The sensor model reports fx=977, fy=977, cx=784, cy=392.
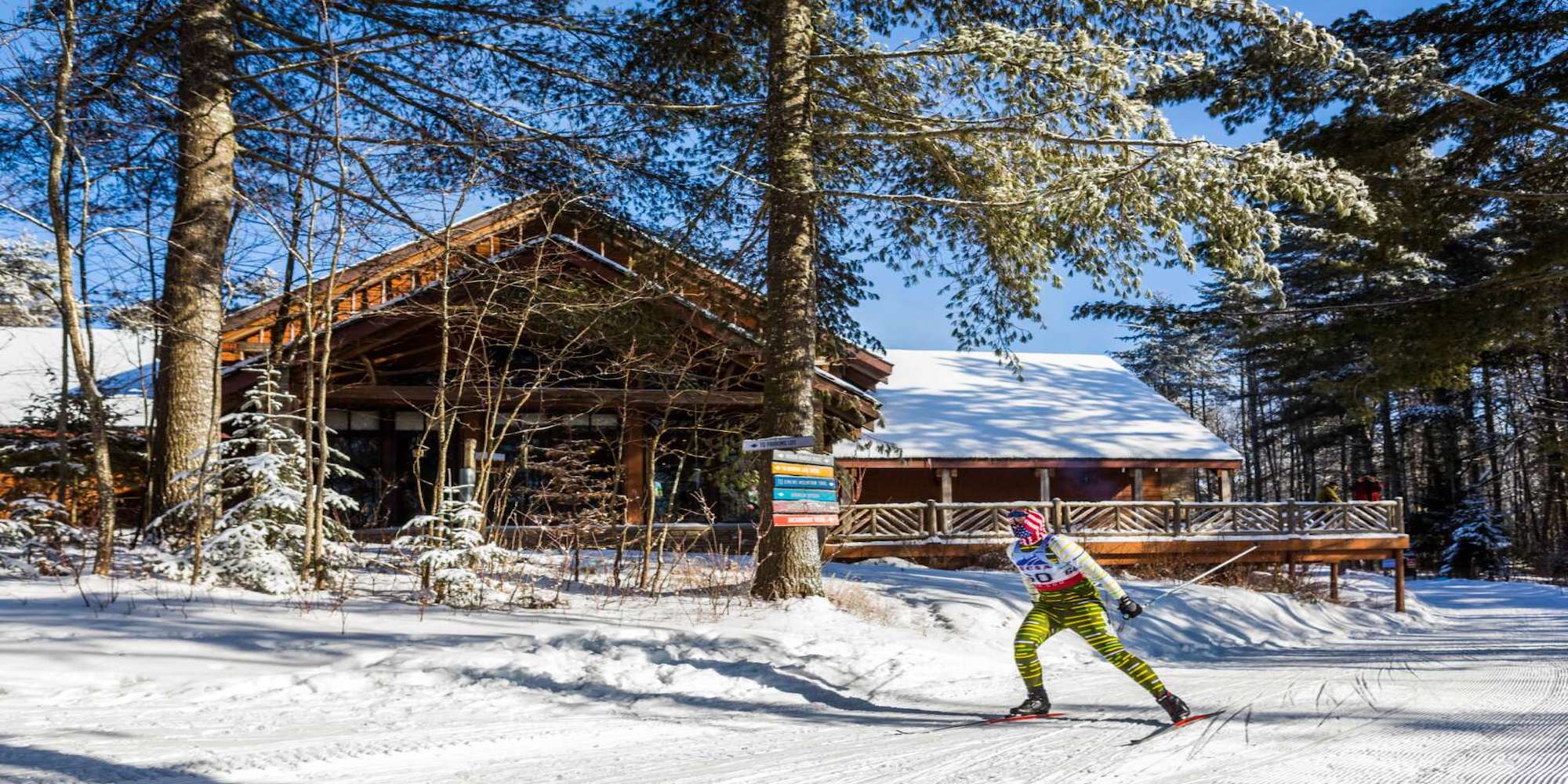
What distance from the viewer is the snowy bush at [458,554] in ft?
28.3

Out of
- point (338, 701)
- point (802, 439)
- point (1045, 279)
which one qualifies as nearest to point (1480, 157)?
point (1045, 279)

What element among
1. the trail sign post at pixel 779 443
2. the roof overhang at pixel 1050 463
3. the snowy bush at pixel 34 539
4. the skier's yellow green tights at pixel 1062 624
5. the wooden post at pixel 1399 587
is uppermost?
the roof overhang at pixel 1050 463

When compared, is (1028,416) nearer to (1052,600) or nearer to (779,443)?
(779,443)

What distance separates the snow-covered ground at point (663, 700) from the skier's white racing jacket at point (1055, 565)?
88 centimetres

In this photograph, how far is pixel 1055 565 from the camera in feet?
21.1

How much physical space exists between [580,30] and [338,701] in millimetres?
7953

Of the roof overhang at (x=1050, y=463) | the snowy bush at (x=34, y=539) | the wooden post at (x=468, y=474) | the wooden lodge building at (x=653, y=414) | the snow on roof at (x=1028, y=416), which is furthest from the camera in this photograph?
the snow on roof at (x=1028, y=416)

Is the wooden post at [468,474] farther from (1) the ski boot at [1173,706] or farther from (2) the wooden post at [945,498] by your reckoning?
(2) the wooden post at [945,498]

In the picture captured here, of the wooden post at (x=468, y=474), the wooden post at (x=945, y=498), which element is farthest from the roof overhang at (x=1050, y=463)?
the wooden post at (x=468, y=474)

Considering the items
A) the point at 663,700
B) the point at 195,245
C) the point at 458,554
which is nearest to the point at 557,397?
the point at 195,245

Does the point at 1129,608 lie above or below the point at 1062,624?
above

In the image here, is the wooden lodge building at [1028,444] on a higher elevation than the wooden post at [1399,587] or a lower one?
higher

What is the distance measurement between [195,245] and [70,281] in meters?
2.28

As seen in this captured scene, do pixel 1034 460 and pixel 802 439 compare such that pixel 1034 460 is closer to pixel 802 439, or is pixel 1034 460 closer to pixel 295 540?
pixel 802 439
